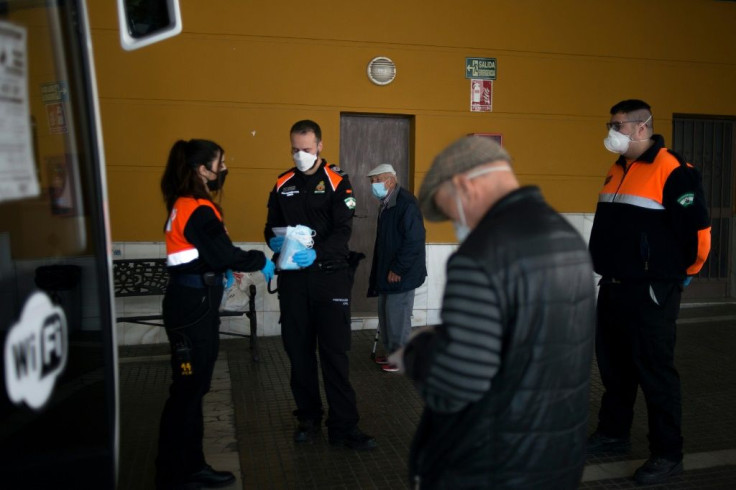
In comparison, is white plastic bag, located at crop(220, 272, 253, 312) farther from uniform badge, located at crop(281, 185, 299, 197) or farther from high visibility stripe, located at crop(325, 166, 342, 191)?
high visibility stripe, located at crop(325, 166, 342, 191)

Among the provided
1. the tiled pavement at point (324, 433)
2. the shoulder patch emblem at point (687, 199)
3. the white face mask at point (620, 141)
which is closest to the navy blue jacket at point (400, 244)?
the tiled pavement at point (324, 433)

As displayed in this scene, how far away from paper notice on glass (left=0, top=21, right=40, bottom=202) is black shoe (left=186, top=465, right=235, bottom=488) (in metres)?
2.28

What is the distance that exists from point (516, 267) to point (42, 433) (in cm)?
145

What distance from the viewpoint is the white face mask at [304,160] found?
173 inches

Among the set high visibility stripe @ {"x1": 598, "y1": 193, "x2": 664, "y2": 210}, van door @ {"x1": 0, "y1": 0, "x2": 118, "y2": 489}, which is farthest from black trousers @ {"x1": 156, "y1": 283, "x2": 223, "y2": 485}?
high visibility stripe @ {"x1": 598, "y1": 193, "x2": 664, "y2": 210}

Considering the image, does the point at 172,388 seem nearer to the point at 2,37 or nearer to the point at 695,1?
the point at 2,37

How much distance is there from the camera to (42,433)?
2004mm

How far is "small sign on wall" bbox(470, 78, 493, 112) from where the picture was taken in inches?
307

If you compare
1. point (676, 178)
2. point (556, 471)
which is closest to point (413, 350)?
point (556, 471)

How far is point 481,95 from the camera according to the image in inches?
308

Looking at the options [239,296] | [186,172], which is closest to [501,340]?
[186,172]

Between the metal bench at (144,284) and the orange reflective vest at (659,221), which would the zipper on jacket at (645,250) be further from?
the metal bench at (144,284)

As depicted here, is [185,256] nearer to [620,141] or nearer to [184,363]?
[184,363]

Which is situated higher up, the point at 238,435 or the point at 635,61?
the point at 635,61
